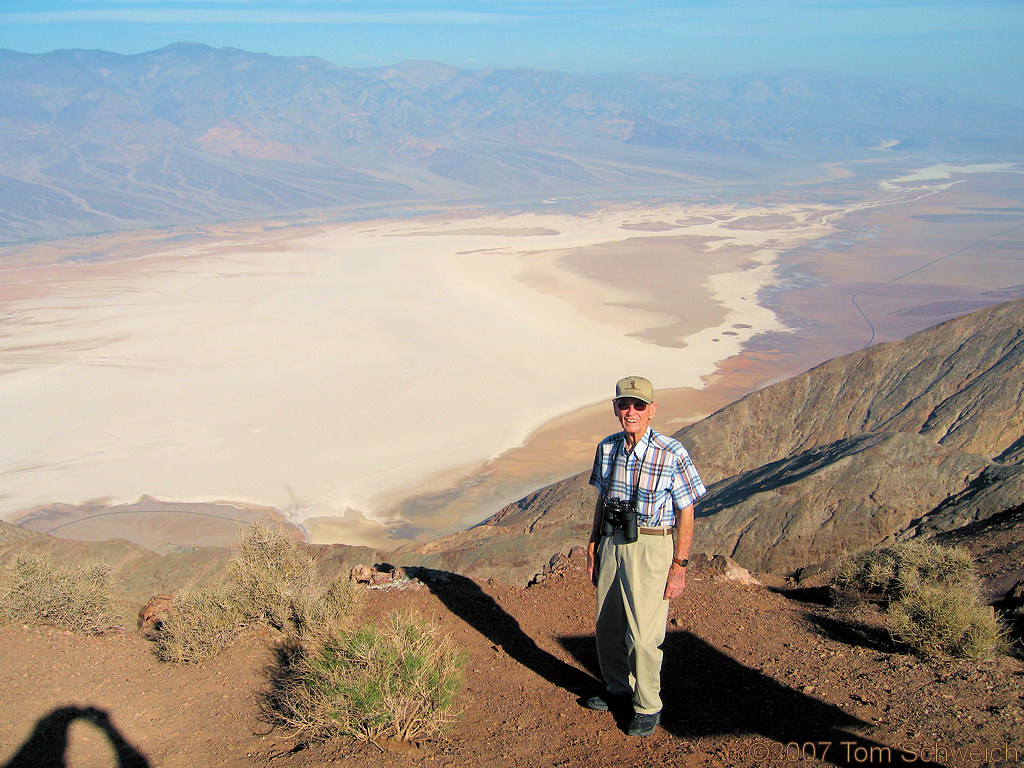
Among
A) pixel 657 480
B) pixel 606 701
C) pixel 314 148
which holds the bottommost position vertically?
pixel 606 701

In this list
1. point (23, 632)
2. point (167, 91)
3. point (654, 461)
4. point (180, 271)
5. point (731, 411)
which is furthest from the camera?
point (167, 91)

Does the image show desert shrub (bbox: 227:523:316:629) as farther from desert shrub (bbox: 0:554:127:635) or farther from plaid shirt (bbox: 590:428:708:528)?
plaid shirt (bbox: 590:428:708:528)

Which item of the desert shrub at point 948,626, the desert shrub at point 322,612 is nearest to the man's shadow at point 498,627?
the desert shrub at point 322,612

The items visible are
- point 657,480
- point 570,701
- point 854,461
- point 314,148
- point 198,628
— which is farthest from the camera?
point 314,148

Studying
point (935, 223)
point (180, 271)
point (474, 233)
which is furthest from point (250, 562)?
point (935, 223)

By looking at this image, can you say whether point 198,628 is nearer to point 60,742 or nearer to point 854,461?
point 60,742

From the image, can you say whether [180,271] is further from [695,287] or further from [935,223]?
[935,223]

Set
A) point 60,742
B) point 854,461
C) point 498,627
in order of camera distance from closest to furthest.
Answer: point 60,742
point 498,627
point 854,461

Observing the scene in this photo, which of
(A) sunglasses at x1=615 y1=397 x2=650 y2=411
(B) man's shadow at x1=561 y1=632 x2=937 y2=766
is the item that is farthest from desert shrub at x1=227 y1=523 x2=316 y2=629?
(A) sunglasses at x1=615 y1=397 x2=650 y2=411

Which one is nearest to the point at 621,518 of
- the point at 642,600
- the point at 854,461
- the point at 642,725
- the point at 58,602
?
the point at 642,600
